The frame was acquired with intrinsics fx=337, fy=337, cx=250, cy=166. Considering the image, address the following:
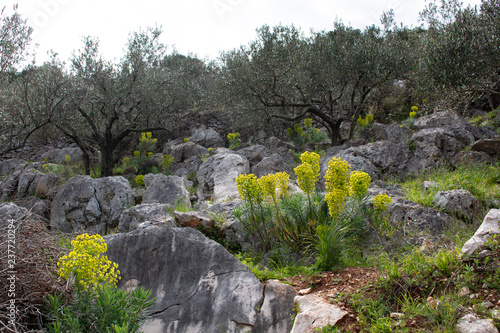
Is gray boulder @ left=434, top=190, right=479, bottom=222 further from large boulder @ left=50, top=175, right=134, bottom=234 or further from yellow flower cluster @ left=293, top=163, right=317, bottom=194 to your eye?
large boulder @ left=50, top=175, right=134, bottom=234

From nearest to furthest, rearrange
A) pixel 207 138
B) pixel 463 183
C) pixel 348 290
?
A: pixel 348 290 → pixel 463 183 → pixel 207 138

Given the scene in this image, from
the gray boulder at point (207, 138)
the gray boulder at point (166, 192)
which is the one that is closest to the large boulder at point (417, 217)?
the gray boulder at point (166, 192)

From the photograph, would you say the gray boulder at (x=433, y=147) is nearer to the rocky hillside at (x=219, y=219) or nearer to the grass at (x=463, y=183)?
the rocky hillside at (x=219, y=219)

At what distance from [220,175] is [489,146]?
23.5ft

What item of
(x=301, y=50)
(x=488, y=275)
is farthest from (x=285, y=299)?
(x=301, y=50)

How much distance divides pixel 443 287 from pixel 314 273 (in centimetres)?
137

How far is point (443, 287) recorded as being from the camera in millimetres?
3148

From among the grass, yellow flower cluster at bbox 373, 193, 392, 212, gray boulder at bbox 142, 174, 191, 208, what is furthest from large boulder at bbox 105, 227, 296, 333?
gray boulder at bbox 142, 174, 191, 208

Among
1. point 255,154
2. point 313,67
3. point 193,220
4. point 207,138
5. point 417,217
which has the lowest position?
point 417,217

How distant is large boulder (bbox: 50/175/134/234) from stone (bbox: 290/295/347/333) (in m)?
6.30

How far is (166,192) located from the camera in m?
8.35

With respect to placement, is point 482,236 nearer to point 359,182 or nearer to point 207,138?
point 359,182

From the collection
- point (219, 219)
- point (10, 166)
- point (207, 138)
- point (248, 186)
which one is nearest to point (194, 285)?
point (248, 186)

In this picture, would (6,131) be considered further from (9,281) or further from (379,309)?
(379,309)
